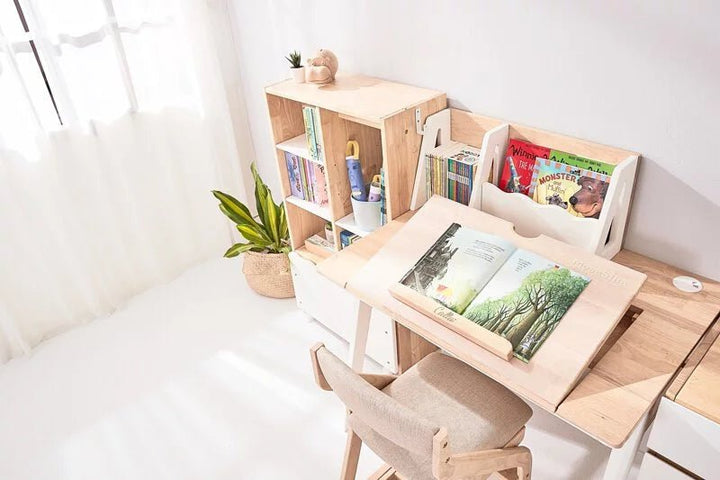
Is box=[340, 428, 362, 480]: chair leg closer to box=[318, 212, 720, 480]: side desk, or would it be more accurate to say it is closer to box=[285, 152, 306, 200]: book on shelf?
box=[318, 212, 720, 480]: side desk

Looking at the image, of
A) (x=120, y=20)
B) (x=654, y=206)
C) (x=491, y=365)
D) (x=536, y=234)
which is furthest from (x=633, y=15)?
(x=120, y=20)

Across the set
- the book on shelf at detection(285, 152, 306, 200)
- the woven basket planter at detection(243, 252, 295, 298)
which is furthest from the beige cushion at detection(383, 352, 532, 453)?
the woven basket planter at detection(243, 252, 295, 298)

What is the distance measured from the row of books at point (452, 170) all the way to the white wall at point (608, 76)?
149mm

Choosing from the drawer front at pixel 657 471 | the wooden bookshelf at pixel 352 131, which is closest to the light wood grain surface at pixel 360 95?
the wooden bookshelf at pixel 352 131

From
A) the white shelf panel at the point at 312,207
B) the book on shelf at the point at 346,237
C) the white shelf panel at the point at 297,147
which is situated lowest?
the book on shelf at the point at 346,237

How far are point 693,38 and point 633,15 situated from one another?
155mm

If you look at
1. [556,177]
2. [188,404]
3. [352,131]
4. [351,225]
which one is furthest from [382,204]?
[188,404]

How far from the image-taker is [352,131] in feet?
6.87

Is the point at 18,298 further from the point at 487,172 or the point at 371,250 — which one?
the point at 487,172

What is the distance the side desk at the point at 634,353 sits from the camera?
1166 mm

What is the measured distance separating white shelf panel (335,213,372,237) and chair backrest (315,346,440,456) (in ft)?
2.83

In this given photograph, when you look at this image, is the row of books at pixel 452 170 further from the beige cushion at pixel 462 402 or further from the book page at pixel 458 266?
the beige cushion at pixel 462 402

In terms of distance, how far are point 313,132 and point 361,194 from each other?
11.6 inches

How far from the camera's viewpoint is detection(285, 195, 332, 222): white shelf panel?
2.24m
